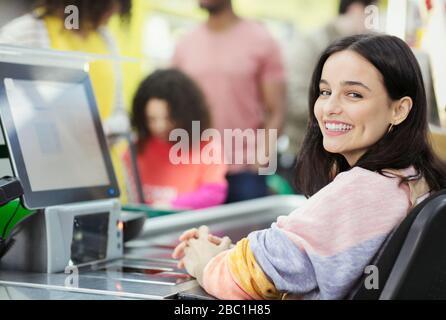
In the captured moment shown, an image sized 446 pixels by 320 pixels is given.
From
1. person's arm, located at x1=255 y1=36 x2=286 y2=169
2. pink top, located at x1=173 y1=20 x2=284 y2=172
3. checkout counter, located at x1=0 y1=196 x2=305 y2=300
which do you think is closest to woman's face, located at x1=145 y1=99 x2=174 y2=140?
pink top, located at x1=173 y1=20 x2=284 y2=172

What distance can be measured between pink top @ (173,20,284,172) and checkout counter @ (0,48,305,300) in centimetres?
236

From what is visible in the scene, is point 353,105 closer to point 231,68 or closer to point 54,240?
point 54,240

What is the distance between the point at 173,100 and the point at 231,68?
45cm

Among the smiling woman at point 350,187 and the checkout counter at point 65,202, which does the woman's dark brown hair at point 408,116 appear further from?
the checkout counter at point 65,202

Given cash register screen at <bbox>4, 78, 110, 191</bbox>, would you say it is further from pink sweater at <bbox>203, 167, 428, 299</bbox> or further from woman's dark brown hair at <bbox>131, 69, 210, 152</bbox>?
woman's dark brown hair at <bbox>131, 69, 210, 152</bbox>

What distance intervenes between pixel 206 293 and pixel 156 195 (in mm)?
2643

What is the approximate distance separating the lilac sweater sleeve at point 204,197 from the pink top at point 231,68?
370 millimetres

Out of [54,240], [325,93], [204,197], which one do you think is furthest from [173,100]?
[325,93]

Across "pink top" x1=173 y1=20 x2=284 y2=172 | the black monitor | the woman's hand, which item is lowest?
the woman's hand

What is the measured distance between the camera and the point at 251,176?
4.49 meters

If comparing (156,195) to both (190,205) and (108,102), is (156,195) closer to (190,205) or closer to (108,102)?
(190,205)

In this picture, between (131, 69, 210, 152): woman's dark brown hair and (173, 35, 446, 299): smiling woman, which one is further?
(131, 69, 210, 152): woman's dark brown hair

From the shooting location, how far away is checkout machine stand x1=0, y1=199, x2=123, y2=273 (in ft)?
5.25
